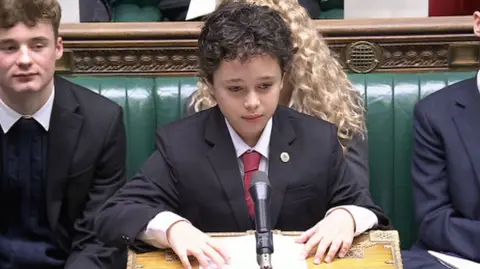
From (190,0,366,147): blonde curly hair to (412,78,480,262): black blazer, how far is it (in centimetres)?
18

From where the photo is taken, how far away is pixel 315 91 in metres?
2.13

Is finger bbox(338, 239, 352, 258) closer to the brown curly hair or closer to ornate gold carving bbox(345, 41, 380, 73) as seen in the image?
the brown curly hair

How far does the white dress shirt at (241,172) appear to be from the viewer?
154 cm

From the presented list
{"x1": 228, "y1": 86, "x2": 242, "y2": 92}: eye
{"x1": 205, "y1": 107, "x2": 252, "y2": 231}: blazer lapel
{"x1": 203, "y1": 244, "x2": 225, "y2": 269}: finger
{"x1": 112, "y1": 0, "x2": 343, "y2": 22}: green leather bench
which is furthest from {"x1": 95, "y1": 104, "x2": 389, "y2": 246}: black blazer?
{"x1": 112, "y1": 0, "x2": 343, "y2": 22}: green leather bench

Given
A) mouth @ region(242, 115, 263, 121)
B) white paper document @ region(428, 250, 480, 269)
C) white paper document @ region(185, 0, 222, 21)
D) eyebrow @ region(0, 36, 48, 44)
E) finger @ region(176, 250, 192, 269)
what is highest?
white paper document @ region(185, 0, 222, 21)

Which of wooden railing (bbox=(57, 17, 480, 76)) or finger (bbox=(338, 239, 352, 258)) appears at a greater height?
wooden railing (bbox=(57, 17, 480, 76))

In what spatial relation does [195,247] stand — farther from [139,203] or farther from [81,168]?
[81,168]

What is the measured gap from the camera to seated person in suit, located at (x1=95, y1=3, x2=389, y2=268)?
163cm

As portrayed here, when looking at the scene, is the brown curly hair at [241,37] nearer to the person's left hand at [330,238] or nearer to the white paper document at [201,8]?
the person's left hand at [330,238]

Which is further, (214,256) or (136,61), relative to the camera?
(136,61)

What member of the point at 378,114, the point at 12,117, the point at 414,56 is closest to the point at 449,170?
the point at 378,114

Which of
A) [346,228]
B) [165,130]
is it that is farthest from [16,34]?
[346,228]

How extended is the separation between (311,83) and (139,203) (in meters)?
0.66

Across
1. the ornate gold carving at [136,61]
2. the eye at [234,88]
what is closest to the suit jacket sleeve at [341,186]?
the eye at [234,88]
